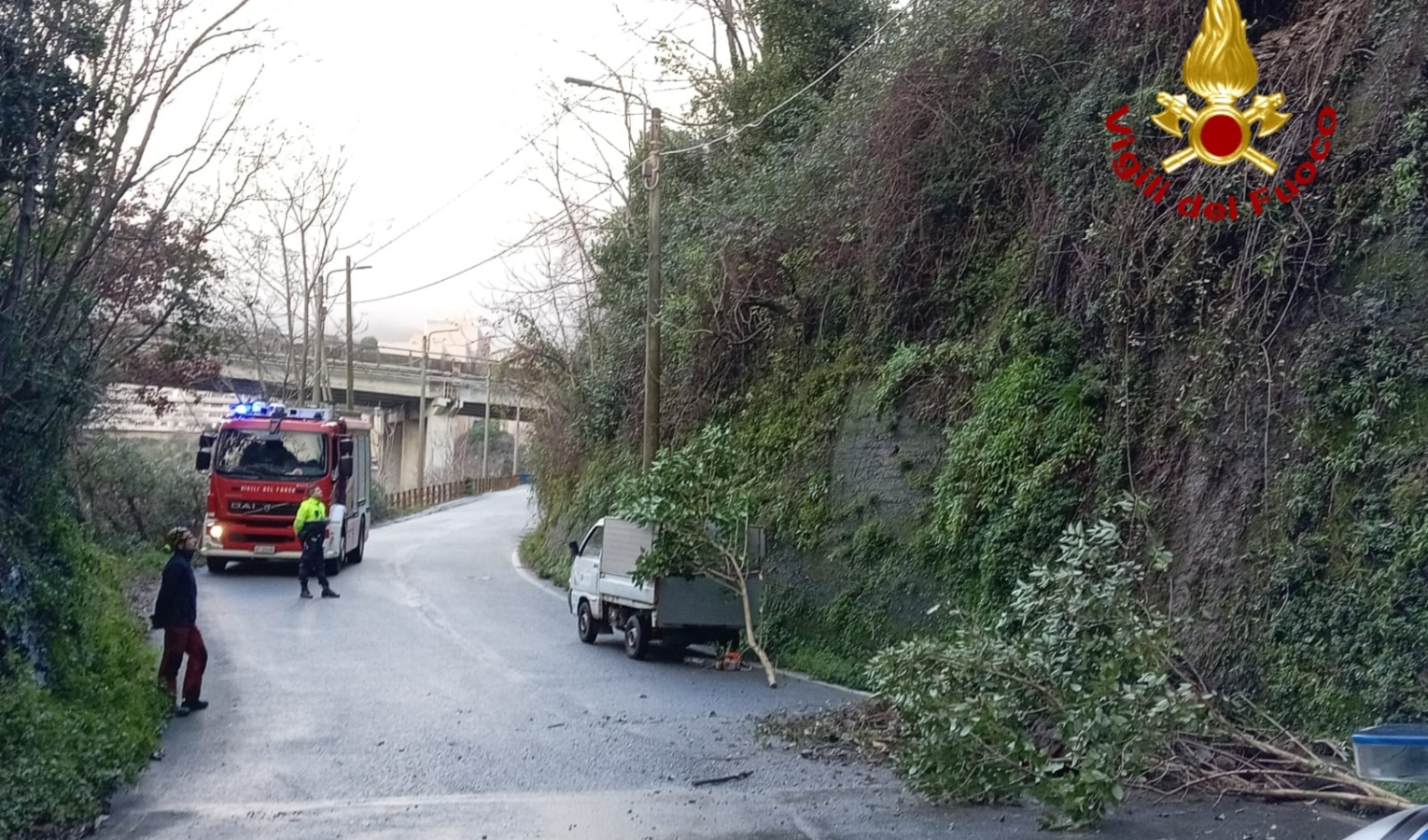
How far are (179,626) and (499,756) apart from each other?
379cm

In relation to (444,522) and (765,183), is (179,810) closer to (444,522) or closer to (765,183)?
(765,183)

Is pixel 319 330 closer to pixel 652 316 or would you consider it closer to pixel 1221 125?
pixel 652 316

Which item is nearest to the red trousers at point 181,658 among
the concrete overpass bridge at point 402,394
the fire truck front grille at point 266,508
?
the fire truck front grille at point 266,508

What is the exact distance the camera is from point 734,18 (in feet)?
97.1

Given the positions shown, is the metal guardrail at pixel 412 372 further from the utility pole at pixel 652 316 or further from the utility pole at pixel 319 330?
the utility pole at pixel 652 316

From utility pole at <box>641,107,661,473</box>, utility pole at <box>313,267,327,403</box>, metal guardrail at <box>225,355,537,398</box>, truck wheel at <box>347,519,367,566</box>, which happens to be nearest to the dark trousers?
truck wheel at <box>347,519,367,566</box>

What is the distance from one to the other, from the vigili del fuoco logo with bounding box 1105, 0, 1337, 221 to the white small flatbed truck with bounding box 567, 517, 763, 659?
6.47 m

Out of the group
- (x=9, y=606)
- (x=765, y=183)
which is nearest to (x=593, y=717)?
(x=9, y=606)

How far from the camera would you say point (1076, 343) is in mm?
14984

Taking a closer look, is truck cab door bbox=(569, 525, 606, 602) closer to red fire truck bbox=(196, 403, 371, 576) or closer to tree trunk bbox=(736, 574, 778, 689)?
tree trunk bbox=(736, 574, 778, 689)

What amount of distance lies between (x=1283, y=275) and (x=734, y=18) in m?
19.7

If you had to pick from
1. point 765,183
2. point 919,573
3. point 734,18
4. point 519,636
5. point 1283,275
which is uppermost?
point 734,18

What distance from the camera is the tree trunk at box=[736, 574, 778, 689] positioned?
1555 cm

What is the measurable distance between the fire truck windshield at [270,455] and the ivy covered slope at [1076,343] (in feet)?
21.8
